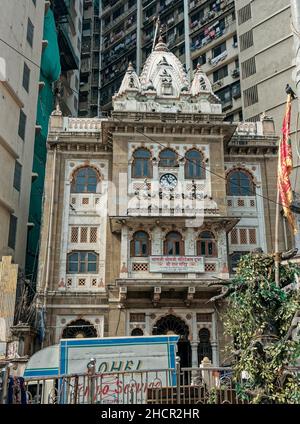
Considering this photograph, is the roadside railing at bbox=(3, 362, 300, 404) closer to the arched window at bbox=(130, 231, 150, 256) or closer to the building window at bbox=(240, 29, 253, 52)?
the arched window at bbox=(130, 231, 150, 256)

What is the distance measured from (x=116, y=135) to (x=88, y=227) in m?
4.85

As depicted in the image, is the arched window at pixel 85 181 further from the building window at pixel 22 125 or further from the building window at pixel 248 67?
the building window at pixel 248 67

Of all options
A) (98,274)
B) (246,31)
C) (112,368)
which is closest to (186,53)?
(246,31)

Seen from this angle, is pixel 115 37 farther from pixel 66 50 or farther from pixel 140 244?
pixel 140 244

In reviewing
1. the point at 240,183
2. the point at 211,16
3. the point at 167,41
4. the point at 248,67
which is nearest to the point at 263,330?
the point at 240,183

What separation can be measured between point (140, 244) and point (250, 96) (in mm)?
21830

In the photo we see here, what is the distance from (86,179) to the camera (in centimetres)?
2500

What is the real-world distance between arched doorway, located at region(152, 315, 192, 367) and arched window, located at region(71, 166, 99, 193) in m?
7.51

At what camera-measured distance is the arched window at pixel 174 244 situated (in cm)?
2278

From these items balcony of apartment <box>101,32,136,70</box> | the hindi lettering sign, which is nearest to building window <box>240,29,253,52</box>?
balcony of apartment <box>101,32,136,70</box>

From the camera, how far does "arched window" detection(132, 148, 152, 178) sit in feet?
79.2

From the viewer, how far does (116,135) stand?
2417cm

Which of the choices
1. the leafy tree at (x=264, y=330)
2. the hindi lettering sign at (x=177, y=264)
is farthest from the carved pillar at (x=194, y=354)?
the leafy tree at (x=264, y=330)
